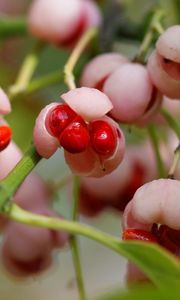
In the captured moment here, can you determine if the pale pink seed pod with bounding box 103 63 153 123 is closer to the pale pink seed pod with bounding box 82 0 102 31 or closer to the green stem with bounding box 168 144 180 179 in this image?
the green stem with bounding box 168 144 180 179

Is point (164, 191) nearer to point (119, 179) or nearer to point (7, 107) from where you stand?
point (7, 107)

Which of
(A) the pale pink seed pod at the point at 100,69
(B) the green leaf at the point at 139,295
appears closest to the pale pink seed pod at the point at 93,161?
(A) the pale pink seed pod at the point at 100,69

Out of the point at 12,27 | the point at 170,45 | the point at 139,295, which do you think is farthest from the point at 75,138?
the point at 12,27

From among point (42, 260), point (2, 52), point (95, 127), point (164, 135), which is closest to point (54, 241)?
point (42, 260)

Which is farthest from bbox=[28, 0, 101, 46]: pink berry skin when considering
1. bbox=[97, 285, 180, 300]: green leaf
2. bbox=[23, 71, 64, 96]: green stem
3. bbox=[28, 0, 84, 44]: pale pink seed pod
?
bbox=[97, 285, 180, 300]: green leaf

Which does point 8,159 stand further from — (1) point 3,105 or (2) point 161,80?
(2) point 161,80

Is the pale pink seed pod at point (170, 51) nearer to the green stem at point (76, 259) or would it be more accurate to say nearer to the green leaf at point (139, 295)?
the green stem at point (76, 259)
